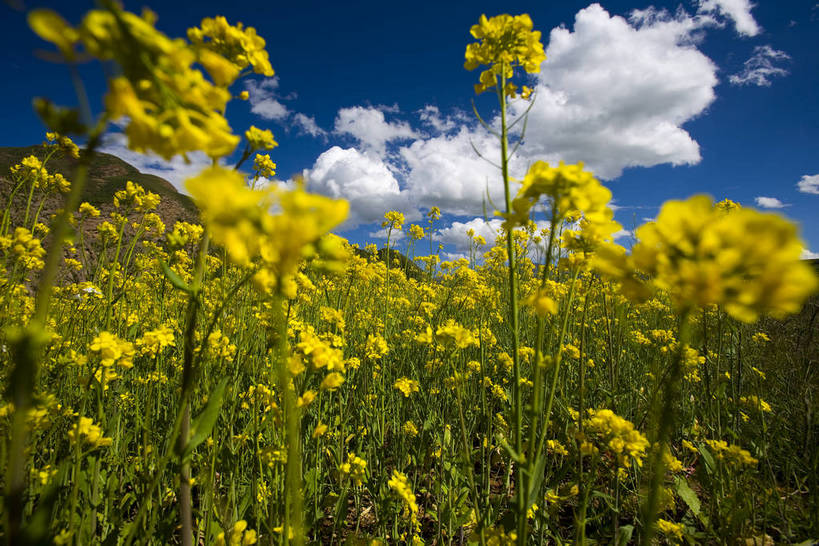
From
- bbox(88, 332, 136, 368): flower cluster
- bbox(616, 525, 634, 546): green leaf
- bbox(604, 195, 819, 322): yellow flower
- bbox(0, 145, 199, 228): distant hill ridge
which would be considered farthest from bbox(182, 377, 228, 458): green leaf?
bbox(0, 145, 199, 228): distant hill ridge

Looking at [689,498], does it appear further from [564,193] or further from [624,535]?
[564,193]

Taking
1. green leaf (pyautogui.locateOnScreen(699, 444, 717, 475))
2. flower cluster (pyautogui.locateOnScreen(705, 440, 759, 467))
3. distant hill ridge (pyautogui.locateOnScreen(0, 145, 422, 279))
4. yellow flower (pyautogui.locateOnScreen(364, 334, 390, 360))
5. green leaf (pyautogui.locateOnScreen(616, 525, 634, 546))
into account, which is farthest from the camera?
distant hill ridge (pyautogui.locateOnScreen(0, 145, 422, 279))

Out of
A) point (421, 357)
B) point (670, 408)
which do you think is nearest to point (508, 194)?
point (670, 408)

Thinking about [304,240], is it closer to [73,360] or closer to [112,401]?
[73,360]

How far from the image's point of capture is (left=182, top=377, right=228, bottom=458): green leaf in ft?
4.04

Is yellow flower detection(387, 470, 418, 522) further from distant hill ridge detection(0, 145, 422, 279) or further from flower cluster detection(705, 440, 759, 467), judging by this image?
distant hill ridge detection(0, 145, 422, 279)

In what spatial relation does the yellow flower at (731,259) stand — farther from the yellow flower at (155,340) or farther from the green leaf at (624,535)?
the yellow flower at (155,340)

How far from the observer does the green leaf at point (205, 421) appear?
1.23 meters

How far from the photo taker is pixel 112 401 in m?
3.18

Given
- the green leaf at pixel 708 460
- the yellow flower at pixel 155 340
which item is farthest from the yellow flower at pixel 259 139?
the green leaf at pixel 708 460

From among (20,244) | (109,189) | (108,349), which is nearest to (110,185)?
(109,189)

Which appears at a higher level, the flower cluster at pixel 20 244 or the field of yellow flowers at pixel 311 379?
the flower cluster at pixel 20 244

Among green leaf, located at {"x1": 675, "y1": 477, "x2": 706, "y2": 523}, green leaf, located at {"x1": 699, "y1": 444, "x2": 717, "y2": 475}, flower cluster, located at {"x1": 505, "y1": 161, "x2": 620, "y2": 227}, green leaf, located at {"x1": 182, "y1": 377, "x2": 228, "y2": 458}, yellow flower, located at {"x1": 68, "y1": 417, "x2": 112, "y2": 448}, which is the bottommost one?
green leaf, located at {"x1": 675, "y1": 477, "x2": 706, "y2": 523}

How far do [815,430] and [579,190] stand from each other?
16.1ft
